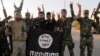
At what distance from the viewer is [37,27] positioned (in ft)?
51.1

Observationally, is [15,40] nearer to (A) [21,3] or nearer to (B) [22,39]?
(B) [22,39]

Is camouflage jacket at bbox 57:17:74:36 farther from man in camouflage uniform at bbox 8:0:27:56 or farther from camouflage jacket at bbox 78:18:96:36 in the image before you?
man in camouflage uniform at bbox 8:0:27:56

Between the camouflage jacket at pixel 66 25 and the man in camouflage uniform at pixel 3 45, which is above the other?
the camouflage jacket at pixel 66 25

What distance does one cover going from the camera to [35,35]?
50.0 ft

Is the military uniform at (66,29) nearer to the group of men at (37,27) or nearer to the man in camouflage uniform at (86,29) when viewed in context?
the group of men at (37,27)

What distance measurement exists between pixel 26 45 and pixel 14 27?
2.81ft

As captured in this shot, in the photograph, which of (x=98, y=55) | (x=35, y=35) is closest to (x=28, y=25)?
(x=35, y=35)

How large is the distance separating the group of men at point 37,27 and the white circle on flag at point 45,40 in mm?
393

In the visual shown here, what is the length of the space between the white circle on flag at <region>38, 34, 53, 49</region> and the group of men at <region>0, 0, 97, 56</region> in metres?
0.39

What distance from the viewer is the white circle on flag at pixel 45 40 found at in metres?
15.3

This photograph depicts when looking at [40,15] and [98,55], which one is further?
[98,55]

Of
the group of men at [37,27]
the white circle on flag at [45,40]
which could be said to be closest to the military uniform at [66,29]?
the group of men at [37,27]

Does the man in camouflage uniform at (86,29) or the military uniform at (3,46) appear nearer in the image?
the military uniform at (3,46)

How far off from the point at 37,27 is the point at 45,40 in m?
0.59
